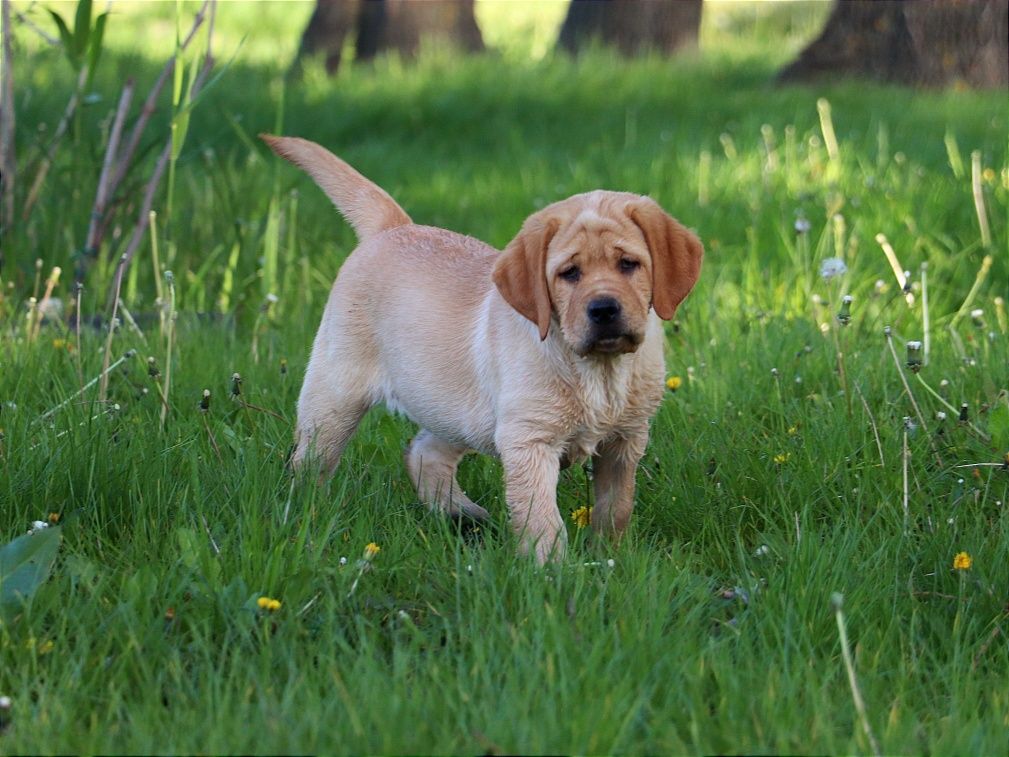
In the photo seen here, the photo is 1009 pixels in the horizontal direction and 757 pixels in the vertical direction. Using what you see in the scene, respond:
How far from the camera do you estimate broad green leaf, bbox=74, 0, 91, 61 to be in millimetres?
3852

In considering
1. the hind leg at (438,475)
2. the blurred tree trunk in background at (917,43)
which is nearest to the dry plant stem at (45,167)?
the hind leg at (438,475)

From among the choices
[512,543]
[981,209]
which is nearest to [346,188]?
[512,543]

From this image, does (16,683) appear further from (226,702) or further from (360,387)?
(360,387)

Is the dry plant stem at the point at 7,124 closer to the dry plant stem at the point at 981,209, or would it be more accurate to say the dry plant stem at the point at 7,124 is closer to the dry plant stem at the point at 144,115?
the dry plant stem at the point at 144,115

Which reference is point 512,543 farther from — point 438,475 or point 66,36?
point 66,36

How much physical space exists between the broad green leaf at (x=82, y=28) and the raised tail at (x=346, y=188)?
69cm

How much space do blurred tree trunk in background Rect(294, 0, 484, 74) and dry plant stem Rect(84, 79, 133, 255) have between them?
288 inches

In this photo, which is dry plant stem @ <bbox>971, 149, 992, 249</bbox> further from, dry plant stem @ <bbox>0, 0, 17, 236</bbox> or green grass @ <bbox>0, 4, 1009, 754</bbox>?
dry plant stem @ <bbox>0, 0, 17, 236</bbox>

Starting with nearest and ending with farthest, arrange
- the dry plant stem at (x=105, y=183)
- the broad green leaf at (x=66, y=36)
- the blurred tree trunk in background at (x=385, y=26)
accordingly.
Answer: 1. the broad green leaf at (x=66, y=36)
2. the dry plant stem at (x=105, y=183)
3. the blurred tree trunk in background at (x=385, y=26)

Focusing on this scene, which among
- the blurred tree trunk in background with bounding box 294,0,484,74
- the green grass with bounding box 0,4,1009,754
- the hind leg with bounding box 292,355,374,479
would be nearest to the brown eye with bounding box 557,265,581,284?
the green grass with bounding box 0,4,1009,754

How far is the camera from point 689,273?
3084mm

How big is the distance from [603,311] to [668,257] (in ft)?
0.90

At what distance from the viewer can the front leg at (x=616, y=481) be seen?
10.6 ft

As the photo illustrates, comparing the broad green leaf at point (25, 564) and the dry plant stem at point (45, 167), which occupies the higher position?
the dry plant stem at point (45, 167)
